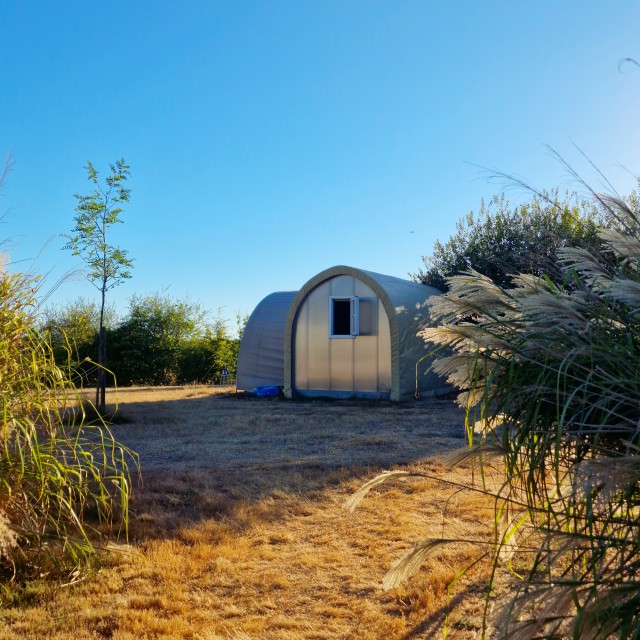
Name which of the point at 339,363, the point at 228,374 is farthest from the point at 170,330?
the point at 339,363

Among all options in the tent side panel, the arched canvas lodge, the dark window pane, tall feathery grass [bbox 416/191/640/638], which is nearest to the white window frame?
the arched canvas lodge

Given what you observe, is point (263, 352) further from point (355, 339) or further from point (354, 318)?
point (354, 318)

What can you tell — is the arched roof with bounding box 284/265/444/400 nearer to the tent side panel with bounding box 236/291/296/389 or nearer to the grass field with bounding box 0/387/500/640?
the tent side panel with bounding box 236/291/296/389

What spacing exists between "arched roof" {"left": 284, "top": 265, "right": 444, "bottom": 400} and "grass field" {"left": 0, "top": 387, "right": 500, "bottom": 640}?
16.9 ft

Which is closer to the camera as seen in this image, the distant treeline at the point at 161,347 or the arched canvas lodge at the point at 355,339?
the arched canvas lodge at the point at 355,339

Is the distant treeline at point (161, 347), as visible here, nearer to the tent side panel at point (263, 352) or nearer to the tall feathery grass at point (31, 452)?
the tent side panel at point (263, 352)

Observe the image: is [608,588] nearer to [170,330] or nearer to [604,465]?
[604,465]

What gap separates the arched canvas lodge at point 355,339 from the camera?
11.7 meters

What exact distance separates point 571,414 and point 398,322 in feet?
32.3

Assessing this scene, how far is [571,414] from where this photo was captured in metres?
1.76

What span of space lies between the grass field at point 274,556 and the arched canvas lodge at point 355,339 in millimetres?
5409

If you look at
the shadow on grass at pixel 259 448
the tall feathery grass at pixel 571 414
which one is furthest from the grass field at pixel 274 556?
the tall feathery grass at pixel 571 414

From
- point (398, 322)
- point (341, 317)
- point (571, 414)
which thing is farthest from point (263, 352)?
point (571, 414)

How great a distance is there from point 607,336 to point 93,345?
17381mm
